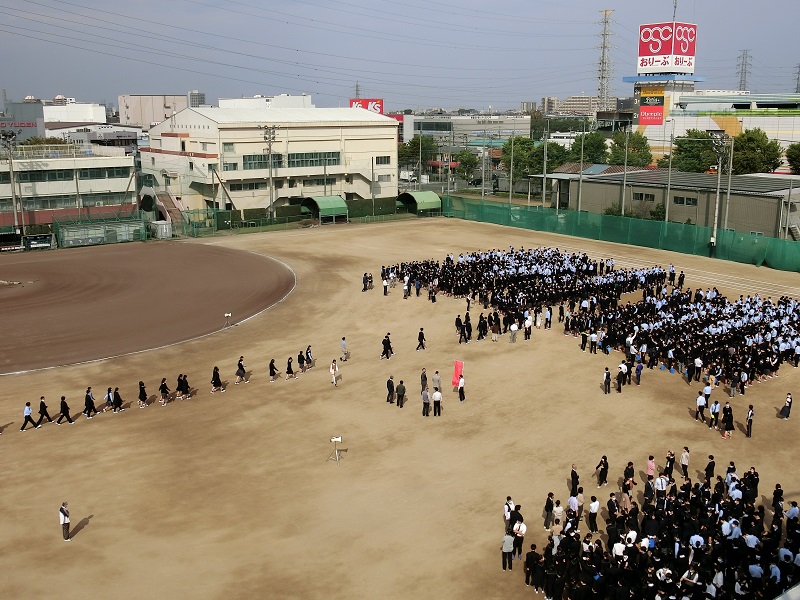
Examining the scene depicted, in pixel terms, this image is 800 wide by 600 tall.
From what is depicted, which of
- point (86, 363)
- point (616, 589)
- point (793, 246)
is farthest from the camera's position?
point (793, 246)

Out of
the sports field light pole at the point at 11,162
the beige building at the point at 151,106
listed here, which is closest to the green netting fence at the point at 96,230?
the sports field light pole at the point at 11,162

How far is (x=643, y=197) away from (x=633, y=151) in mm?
42186

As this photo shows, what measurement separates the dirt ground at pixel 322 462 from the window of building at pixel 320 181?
44.9m

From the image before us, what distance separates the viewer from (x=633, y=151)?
106 meters

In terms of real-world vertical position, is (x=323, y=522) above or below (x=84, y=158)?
below

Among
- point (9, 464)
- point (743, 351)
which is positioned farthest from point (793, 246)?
point (9, 464)

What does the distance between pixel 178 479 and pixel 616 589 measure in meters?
12.8

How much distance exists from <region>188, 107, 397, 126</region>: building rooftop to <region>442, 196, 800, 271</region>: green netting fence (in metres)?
18.1

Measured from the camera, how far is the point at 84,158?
67625mm

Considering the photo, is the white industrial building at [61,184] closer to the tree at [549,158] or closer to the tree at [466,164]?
the tree at [549,158]

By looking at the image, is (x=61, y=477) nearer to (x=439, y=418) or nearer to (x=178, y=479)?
(x=178, y=479)

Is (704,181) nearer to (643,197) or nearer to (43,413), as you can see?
(643,197)

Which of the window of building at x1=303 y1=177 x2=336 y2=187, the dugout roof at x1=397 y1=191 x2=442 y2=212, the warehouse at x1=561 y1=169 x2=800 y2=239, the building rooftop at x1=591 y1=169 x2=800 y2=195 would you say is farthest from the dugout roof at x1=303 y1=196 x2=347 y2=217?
the building rooftop at x1=591 y1=169 x2=800 y2=195

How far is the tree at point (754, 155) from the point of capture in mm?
79938
